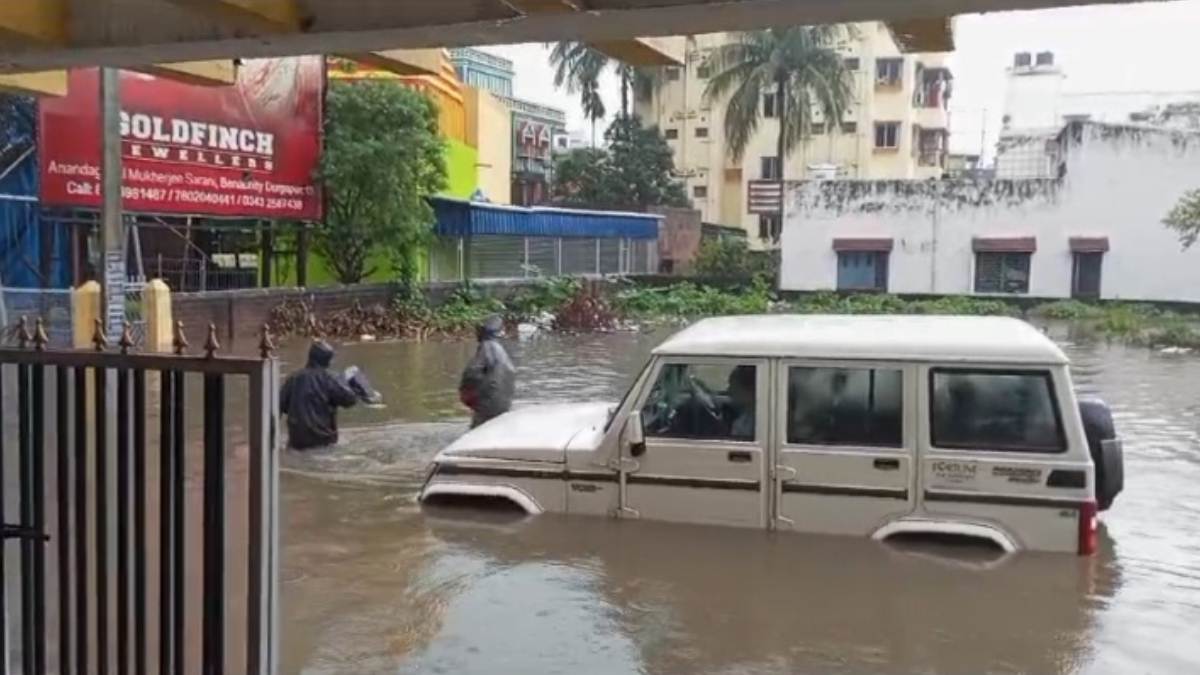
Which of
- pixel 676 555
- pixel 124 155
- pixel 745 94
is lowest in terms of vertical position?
pixel 676 555

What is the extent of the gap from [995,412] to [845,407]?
2.85 feet

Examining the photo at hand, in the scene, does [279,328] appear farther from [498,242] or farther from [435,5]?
[435,5]

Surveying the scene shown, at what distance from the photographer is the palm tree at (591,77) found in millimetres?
46375

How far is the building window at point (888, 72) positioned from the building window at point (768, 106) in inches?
338

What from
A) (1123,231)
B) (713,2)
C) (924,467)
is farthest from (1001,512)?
(1123,231)

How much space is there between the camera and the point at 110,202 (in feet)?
43.4

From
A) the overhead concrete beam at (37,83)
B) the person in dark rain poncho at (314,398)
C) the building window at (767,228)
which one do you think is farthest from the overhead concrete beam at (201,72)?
the building window at (767,228)

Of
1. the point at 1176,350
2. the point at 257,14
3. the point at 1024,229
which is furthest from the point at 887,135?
the point at 257,14

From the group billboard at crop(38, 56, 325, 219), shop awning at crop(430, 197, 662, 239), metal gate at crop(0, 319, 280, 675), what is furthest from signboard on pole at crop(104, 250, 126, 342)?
shop awning at crop(430, 197, 662, 239)

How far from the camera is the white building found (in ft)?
111

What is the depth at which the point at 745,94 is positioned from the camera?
42.1 m

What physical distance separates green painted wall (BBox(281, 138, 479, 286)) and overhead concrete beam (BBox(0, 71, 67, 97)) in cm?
1973

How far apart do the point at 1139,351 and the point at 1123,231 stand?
478 inches

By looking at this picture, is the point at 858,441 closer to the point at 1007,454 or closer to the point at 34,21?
the point at 1007,454
